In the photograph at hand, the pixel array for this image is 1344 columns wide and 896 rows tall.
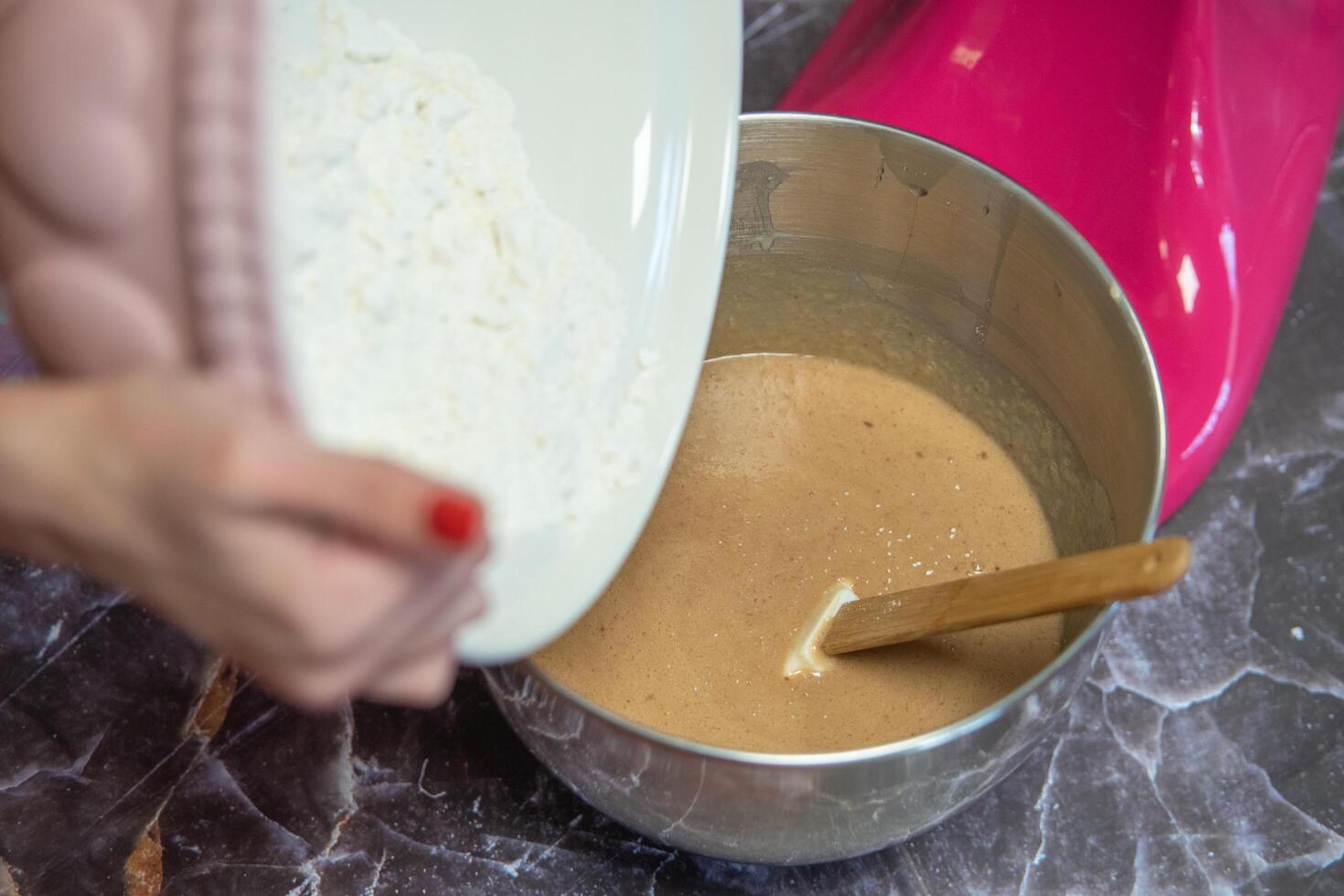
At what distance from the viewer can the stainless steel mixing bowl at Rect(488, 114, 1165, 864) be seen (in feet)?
1.81

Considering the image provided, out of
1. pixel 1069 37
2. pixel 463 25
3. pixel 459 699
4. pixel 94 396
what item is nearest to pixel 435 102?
pixel 463 25

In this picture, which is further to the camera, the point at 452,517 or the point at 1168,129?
the point at 1168,129

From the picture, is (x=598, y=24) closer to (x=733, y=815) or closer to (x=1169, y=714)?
(x=733, y=815)

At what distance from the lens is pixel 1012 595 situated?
0.58 meters

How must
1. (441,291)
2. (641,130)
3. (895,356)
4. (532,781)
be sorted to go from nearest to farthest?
(441,291) → (641,130) → (532,781) → (895,356)

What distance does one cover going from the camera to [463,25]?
0.60 metres

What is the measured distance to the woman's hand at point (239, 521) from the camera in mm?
320

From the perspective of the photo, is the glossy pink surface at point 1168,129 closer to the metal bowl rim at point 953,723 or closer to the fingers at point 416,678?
the metal bowl rim at point 953,723

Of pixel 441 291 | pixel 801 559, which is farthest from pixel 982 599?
pixel 441 291

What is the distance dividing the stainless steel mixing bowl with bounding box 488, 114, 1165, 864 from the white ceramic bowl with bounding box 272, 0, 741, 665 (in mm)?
136

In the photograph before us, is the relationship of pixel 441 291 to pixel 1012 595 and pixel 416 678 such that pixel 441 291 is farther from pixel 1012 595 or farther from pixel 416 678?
pixel 1012 595

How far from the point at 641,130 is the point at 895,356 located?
33cm

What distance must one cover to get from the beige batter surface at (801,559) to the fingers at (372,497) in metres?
0.41

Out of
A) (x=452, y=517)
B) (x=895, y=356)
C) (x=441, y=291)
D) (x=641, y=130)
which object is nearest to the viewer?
(x=452, y=517)
